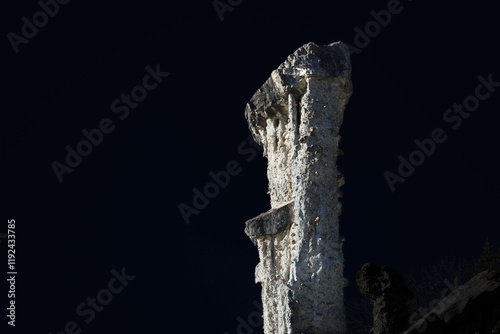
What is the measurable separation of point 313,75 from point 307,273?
7.07 feet

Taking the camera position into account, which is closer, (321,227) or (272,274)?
(321,227)

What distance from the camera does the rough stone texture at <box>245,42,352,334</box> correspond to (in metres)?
6.99

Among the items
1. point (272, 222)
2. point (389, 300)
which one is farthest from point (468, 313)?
point (272, 222)

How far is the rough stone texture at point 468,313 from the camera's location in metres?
5.44

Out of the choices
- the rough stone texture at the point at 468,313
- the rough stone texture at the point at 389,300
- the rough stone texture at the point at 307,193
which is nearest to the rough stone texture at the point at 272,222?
the rough stone texture at the point at 307,193

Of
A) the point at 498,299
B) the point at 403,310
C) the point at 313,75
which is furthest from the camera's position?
the point at 313,75

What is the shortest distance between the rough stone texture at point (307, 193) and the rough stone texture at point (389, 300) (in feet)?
2.09

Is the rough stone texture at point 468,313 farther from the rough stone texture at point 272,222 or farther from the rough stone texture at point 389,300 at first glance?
the rough stone texture at point 272,222

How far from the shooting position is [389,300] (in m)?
6.34

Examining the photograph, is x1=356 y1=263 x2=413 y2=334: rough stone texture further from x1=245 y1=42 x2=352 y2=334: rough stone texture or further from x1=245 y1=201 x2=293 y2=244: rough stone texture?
x1=245 y1=201 x2=293 y2=244: rough stone texture

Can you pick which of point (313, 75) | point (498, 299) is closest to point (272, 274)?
point (313, 75)

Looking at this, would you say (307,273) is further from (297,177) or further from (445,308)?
(445,308)

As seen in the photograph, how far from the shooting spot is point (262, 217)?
7.79m

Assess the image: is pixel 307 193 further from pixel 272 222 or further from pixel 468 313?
pixel 468 313
